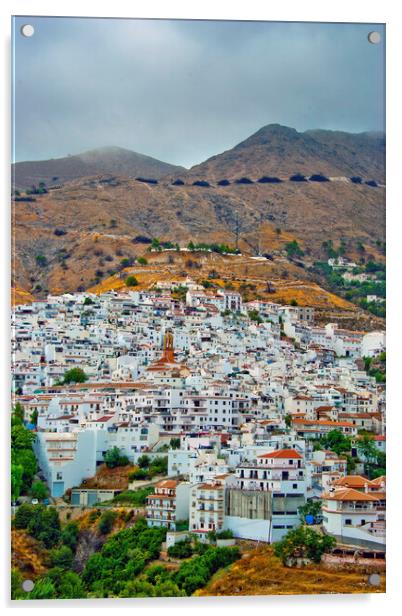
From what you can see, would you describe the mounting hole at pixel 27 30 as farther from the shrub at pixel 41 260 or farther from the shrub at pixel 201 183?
the shrub at pixel 201 183

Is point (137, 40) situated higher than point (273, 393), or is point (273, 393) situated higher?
point (137, 40)

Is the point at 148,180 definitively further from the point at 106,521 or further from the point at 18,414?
the point at 106,521

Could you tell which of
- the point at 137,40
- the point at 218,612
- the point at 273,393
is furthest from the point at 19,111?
the point at 273,393

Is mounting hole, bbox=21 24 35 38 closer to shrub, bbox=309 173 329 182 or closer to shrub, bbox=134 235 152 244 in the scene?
shrub, bbox=309 173 329 182

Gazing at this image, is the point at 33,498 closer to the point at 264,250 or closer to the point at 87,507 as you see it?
the point at 87,507

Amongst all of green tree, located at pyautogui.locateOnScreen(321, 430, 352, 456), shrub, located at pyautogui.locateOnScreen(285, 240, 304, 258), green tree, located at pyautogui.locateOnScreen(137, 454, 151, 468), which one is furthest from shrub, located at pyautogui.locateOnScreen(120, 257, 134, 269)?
green tree, located at pyautogui.locateOnScreen(321, 430, 352, 456)

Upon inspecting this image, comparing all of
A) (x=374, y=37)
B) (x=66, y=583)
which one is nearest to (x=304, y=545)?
(x=66, y=583)
